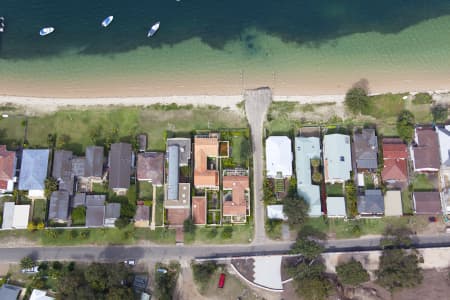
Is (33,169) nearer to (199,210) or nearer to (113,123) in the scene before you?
(113,123)

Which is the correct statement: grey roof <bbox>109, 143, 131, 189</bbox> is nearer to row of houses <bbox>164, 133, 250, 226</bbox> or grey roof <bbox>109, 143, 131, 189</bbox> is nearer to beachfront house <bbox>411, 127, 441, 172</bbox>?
row of houses <bbox>164, 133, 250, 226</bbox>

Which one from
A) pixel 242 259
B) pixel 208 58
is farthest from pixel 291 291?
pixel 208 58

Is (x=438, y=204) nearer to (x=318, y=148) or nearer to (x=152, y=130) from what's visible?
(x=318, y=148)

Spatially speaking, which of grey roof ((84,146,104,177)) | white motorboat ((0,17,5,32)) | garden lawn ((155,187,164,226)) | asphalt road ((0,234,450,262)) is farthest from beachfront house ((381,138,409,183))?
white motorboat ((0,17,5,32))

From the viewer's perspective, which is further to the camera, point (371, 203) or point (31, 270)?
point (371, 203)

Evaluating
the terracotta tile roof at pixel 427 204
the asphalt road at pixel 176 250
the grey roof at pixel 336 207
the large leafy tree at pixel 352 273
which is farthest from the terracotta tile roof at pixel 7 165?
the terracotta tile roof at pixel 427 204

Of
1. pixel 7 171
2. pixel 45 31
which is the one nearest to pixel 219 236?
pixel 7 171

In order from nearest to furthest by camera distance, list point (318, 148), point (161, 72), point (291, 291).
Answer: point (291, 291)
point (318, 148)
point (161, 72)
